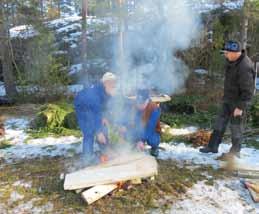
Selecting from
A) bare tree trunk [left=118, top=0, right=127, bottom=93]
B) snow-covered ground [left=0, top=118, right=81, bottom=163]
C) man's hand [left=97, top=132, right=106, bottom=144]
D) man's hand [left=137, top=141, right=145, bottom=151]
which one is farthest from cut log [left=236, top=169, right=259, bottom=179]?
bare tree trunk [left=118, top=0, right=127, bottom=93]

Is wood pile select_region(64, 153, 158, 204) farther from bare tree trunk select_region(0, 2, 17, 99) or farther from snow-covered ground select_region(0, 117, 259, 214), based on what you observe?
bare tree trunk select_region(0, 2, 17, 99)

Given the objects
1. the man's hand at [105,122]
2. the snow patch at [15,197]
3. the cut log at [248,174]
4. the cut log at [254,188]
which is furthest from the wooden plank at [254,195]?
the snow patch at [15,197]

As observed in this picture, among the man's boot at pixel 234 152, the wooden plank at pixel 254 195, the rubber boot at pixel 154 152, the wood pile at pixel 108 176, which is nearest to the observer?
the wooden plank at pixel 254 195

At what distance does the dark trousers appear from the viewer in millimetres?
4446

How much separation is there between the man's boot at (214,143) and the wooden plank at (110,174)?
3.51 feet

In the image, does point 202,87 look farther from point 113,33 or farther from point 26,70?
point 26,70

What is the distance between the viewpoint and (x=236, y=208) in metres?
3.41

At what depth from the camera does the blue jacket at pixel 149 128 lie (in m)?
4.52

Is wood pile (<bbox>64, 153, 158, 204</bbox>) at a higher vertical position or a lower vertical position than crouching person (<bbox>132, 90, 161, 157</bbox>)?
lower

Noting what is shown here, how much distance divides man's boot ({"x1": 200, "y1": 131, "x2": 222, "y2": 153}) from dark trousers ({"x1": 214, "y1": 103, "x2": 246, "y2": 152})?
0.05m

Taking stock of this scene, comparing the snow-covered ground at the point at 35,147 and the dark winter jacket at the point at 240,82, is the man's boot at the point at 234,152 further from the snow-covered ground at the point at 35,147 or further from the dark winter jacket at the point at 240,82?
the snow-covered ground at the point at 35,147

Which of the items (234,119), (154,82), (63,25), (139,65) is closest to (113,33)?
(139,65)

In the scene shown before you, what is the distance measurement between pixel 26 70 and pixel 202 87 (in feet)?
17.6

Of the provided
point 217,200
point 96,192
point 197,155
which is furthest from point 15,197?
point 197,155
